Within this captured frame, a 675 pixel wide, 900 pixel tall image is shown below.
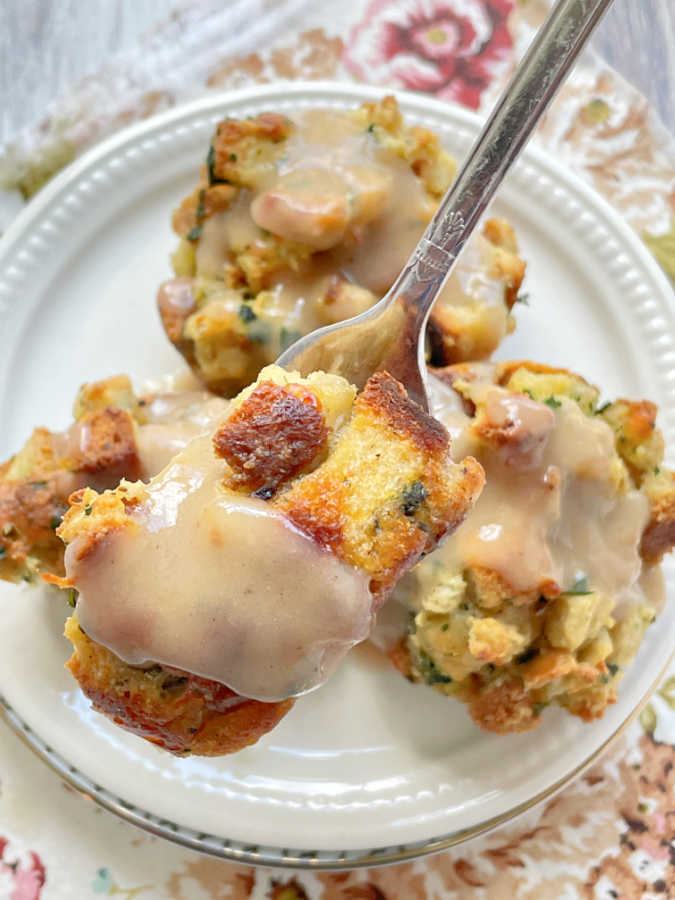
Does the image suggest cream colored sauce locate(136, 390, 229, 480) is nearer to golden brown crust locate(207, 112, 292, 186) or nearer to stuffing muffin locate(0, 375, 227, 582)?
stuffing muffin locate(0, 375, 227, 582)

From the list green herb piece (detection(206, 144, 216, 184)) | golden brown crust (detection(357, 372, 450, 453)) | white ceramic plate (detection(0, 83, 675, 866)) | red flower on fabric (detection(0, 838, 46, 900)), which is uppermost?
golden brown crust (detection(357, 372, 450, 453))

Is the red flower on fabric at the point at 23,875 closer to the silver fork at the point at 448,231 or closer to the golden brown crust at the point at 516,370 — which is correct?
the silver fork at the point at 448,231

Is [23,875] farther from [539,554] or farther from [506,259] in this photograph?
[506,259]

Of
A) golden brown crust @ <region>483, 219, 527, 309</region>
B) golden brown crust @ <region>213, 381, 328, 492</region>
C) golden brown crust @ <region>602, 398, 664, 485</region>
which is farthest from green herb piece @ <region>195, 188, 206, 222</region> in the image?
golden brown crust @ <region>602, 398, 664, 485</region>

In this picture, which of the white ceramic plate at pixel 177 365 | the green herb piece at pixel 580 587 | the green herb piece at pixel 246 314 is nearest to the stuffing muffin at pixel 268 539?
the green herb piece at pixel 580 587

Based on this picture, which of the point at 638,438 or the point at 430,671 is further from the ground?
the point at 638,438

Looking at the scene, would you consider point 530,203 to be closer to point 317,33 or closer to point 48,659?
point 317,33

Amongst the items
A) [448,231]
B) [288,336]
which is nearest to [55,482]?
[288,336]
